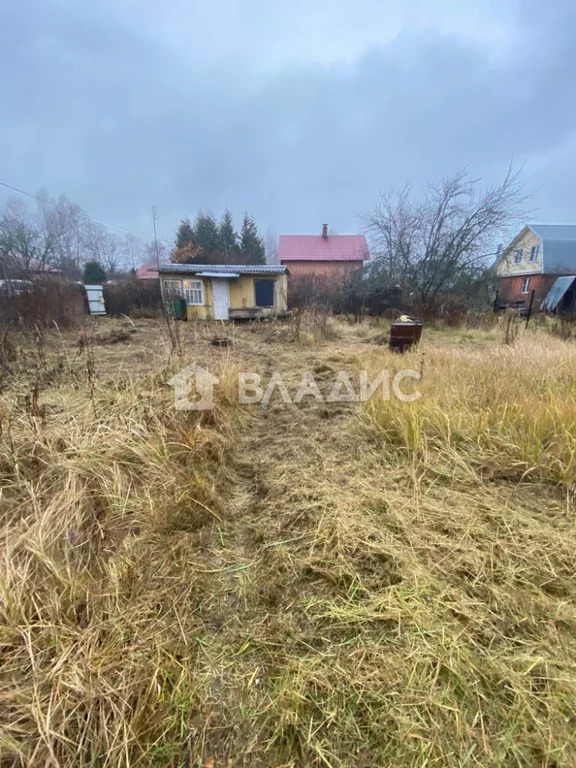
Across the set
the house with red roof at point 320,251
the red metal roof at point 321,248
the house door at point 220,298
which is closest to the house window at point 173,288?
the house door at point 220,298

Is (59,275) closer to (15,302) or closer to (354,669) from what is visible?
(15,302)

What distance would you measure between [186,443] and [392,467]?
1.61m

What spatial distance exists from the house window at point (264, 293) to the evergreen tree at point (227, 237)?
12383 mm

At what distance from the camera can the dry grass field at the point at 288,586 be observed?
37.8 inches

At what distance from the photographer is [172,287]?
41.4 ft

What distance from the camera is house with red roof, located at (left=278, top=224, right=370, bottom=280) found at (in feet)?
73.7

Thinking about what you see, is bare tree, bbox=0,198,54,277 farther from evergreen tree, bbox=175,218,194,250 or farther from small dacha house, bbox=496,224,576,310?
small dacha house, bbox=496,224,576,310

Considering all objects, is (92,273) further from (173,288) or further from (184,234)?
(173,288)

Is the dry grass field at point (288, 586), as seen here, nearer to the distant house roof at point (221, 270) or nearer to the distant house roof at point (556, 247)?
the distant house roof at point (221, 270)

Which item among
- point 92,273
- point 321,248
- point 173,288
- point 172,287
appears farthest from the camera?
point 321,248

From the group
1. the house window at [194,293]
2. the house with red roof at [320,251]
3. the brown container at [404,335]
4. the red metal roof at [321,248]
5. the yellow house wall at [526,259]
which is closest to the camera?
the brown container at [404,335]

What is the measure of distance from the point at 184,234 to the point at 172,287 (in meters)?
14.3

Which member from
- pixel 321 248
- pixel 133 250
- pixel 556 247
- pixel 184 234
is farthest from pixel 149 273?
pixel 556 247

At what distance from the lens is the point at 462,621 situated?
1260 mm
